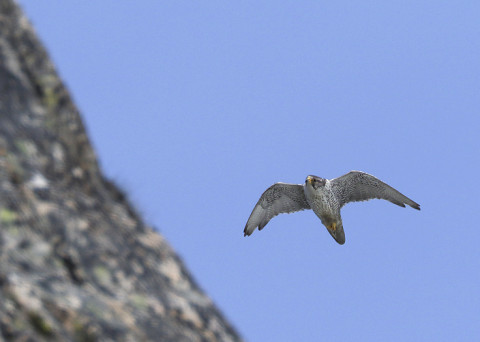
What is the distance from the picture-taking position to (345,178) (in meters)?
16.5

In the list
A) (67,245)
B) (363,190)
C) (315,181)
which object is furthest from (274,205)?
(67,245)

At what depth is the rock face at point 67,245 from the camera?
4.39 meters

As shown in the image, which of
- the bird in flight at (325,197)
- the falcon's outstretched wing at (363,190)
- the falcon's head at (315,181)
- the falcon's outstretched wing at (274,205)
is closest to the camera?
the falcon's head at (315,181)

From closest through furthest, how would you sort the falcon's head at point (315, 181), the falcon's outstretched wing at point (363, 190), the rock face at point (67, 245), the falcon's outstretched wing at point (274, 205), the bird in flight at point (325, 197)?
the rock face at point (67, 245) → the falcon's head at point (315, 181) → the bird in flight at point (325, 197) → the falcon's outstretched wing at point (363, 190) → the falcon's outstretched wing at point (274, 205)

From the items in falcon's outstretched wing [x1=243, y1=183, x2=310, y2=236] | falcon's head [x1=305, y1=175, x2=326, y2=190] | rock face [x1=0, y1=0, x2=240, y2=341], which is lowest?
rock face [x1=0, y1=0, x2=240, y2=341]

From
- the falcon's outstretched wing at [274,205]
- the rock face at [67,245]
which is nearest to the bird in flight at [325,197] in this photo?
the falcon's outstretched wing at [274,205]

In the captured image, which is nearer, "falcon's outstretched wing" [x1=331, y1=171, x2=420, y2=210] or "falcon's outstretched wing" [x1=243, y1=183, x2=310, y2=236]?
"falcon's outstretched wing" [x1=331, y1=171, x2=420, y2=210]

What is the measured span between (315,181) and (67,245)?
37.6ft

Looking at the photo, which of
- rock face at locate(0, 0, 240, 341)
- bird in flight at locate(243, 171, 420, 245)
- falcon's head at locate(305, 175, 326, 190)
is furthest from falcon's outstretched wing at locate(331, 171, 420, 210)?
rock face at locate(0, 0, 240, 341)

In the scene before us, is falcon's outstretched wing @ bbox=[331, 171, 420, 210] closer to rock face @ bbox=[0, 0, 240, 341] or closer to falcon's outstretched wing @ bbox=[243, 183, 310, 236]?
falcon's outstretched wing @ bbox=[243, 183, 310, 236]

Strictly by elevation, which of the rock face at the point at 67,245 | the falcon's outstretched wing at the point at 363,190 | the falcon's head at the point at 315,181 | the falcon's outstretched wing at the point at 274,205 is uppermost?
the falcon's outstretched wing at the point at 274,205

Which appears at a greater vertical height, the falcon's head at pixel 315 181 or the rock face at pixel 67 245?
the falcon's head at pixel 315 181

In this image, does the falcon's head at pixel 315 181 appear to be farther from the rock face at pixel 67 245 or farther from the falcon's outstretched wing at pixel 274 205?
the rock face at pixel 67 245

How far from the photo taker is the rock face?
4.39 m
